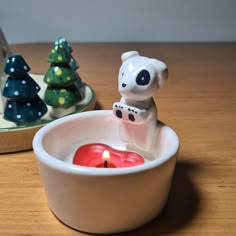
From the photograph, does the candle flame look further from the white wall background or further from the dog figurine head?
the white wall background

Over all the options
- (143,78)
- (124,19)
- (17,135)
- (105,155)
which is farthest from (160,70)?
(124,19)

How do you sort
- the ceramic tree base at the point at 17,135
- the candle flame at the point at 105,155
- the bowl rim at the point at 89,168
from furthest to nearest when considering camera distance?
A: the ceramic tree base at the point at 17,135 < the candle flame at the point at 105,155 < the bowl rim at the point at 89,168

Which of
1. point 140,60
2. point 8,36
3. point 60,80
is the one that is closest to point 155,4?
point 8,36

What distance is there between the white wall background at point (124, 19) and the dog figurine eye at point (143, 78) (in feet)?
3.32

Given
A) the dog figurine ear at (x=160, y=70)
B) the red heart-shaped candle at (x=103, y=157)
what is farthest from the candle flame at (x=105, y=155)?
the dog figurine ear at (x=160, y=70)

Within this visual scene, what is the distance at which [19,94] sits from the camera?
2.08 ft

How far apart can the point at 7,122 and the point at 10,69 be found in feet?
0.29

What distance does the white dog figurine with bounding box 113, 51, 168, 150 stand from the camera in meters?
0.47

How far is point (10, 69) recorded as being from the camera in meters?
0.64

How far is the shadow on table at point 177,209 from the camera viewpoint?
1.48 feet

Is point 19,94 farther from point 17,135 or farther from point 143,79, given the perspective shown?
point 143,79

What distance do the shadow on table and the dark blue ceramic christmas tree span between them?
25 centimetres

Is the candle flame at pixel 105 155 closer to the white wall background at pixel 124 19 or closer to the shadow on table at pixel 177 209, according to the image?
the shadow on table at pixel 177 209

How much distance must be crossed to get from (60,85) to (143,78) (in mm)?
260
